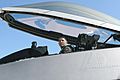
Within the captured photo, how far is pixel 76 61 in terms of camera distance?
539cm

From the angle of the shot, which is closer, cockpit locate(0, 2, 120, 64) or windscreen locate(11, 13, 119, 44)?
cockpit locate(0, 2, 120, 64)

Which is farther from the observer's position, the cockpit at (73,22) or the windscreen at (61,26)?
the windscreen at (61,26)

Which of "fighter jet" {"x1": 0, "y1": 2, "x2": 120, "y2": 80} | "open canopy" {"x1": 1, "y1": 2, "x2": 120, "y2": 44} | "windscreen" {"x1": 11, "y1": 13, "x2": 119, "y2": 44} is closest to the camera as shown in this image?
"fighter jet" {"x1": 0, "y1": 2, "x2": 120, "y2": 80}

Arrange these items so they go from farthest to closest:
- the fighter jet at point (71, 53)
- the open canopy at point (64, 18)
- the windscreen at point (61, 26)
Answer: the windscreen at point (61, 26), the open canopy at point (64, 18), the fighter jet at point (71, 53)

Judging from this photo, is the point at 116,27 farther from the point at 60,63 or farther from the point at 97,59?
the point at 60,63

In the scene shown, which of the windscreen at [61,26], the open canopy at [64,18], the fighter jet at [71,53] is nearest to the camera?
the fighter jet at [71,53]

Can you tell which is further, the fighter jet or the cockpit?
the cockpit

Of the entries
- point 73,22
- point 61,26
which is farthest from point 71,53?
point 61,26

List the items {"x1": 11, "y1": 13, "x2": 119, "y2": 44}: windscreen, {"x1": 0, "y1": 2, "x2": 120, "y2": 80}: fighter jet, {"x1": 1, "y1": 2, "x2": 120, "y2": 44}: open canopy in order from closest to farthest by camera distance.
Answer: {"x1": 0, "y1": 2, "x2": 120, "y2": 80}: fighter jet → {"x1": 1, "y1": 2, "x2": 120, "y2": 44}: open canopy → {"x1": 11, "y1": 13, "x2": 119, "y2": 44}: windscreen

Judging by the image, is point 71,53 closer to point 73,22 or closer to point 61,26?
point 73,22

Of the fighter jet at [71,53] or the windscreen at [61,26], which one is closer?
the fighter jet at [71,53]

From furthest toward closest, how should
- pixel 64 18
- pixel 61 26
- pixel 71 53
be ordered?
pixel 61 26 < pixel 64 18 < pixel 71 53

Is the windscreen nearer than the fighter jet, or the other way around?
the fighter jet

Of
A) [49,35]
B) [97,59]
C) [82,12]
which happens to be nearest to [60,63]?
[97,59]
